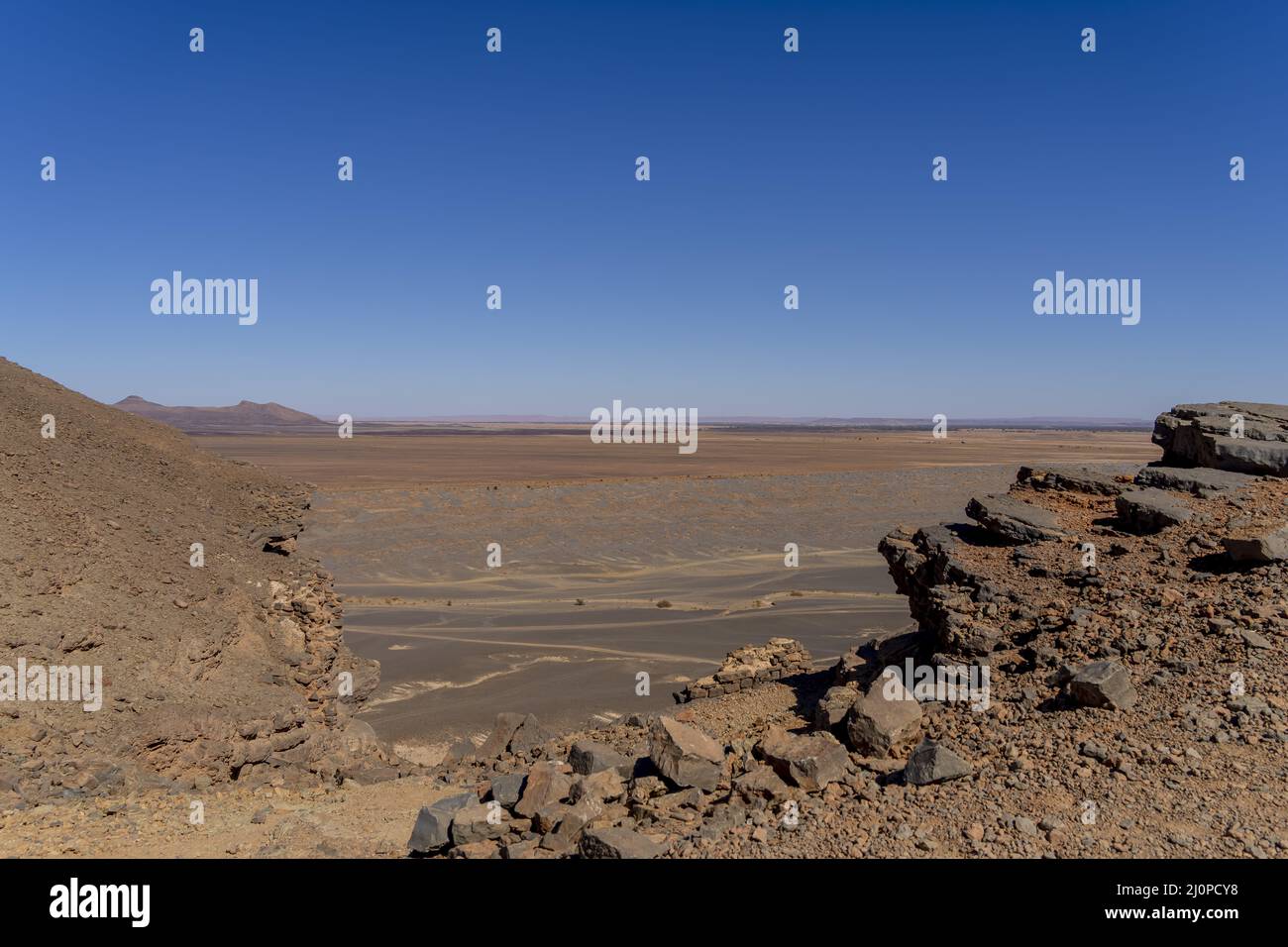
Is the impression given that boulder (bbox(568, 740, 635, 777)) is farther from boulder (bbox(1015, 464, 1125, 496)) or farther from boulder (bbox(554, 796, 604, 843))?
boulder (bbox(1015, 464, 1125, 496))

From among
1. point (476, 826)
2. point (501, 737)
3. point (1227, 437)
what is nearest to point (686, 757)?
point (476, 826)

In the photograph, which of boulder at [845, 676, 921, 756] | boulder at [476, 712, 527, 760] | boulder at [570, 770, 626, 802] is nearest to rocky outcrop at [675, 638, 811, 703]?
boulder at [476, 712, 527, 760]

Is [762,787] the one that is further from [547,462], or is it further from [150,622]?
[547,462]

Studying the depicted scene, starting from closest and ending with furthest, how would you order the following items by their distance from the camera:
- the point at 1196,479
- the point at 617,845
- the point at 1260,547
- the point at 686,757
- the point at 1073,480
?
1. the point at 617,845
2. the point at 686,757
3. the point at 1260,547
4. the point at 1196,479
5. the point at 1073,480

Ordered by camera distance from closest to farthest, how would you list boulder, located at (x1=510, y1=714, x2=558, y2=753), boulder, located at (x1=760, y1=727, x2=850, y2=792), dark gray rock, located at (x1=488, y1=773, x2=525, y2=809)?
boulder, located at (x1=760, y1=727, x2=850, y2=792) → dark gray rock, located at (x1=488, y1=773, x2=525, y2=809) → boulder, located at (x1=510, y1=714, x2=558, y2=753)

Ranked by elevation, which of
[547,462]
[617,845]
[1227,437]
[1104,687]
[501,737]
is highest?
[1227,437]

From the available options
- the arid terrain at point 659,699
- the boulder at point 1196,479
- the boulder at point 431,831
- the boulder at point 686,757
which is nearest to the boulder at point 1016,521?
the arid terrain at point 659,699
